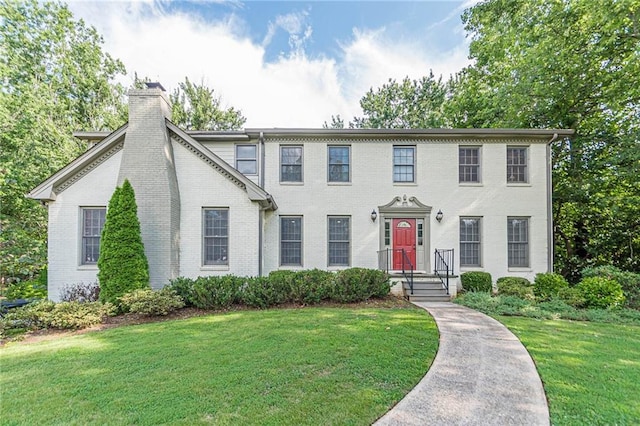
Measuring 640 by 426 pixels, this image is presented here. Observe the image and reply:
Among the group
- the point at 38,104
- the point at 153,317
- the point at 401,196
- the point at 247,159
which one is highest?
the point at 38,104

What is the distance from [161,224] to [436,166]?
10.3 metres

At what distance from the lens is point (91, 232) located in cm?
939

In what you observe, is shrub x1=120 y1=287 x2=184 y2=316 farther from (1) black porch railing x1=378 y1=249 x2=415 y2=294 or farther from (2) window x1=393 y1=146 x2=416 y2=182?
(2) window x1=393 y1=146 x2=416 y2=182

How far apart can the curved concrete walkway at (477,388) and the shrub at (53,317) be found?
7397 millimetres

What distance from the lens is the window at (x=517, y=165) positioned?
→ 11406 mm

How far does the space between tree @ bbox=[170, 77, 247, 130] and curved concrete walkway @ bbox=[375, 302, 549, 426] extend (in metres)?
23.8

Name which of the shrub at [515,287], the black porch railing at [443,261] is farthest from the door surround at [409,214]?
the shrub at [515,287]

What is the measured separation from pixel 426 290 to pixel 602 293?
4988 mm

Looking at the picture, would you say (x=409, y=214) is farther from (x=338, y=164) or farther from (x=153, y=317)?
(x=153, y=317)

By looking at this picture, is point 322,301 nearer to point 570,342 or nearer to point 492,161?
point 570,342

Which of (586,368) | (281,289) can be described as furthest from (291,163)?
(586,368)

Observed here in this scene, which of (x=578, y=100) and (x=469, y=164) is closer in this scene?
(x=469, y=164)

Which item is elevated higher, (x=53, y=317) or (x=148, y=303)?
(x=148, y=303)

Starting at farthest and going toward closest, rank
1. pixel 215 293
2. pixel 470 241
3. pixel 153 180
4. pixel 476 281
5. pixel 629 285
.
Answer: pixel 470 241
pixel 476 281
pixel 153 180
pixel 629 285
pixel 215 293
